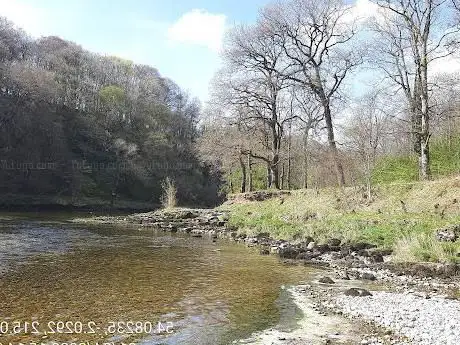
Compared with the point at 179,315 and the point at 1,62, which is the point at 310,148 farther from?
the point at 1,62

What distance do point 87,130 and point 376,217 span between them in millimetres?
62834

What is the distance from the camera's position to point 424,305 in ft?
30.5

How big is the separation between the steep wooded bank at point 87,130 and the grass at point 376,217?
31865mm

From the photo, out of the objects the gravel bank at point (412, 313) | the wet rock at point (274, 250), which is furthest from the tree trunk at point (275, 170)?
the gravel bank at point (412, 313)

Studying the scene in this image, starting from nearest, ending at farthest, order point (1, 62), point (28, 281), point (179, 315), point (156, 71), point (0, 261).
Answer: point (179, 315) < point (28, 281) < point (0, 261) < point (1, 62) < point (156, 71)

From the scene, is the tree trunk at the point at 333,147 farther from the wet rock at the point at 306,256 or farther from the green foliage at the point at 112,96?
the green foliage at the point at 112,96

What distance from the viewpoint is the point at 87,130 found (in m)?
75.4

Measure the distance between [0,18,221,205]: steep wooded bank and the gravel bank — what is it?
4931cm

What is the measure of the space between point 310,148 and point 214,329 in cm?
3363

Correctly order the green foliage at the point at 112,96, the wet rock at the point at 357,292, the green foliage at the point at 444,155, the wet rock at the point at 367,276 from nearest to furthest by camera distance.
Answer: the wet rock at the point at 357,292 < the wet rock at the point at 367,276 < the green foliage at the point at 444,155 < the green foliage at the point at 112,96

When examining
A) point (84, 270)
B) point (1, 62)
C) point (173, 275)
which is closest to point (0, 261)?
point (84, 270)

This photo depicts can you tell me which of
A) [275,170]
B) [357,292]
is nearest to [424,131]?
[275,170]

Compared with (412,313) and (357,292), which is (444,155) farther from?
(412,313)

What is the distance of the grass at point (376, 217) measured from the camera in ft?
49.4
